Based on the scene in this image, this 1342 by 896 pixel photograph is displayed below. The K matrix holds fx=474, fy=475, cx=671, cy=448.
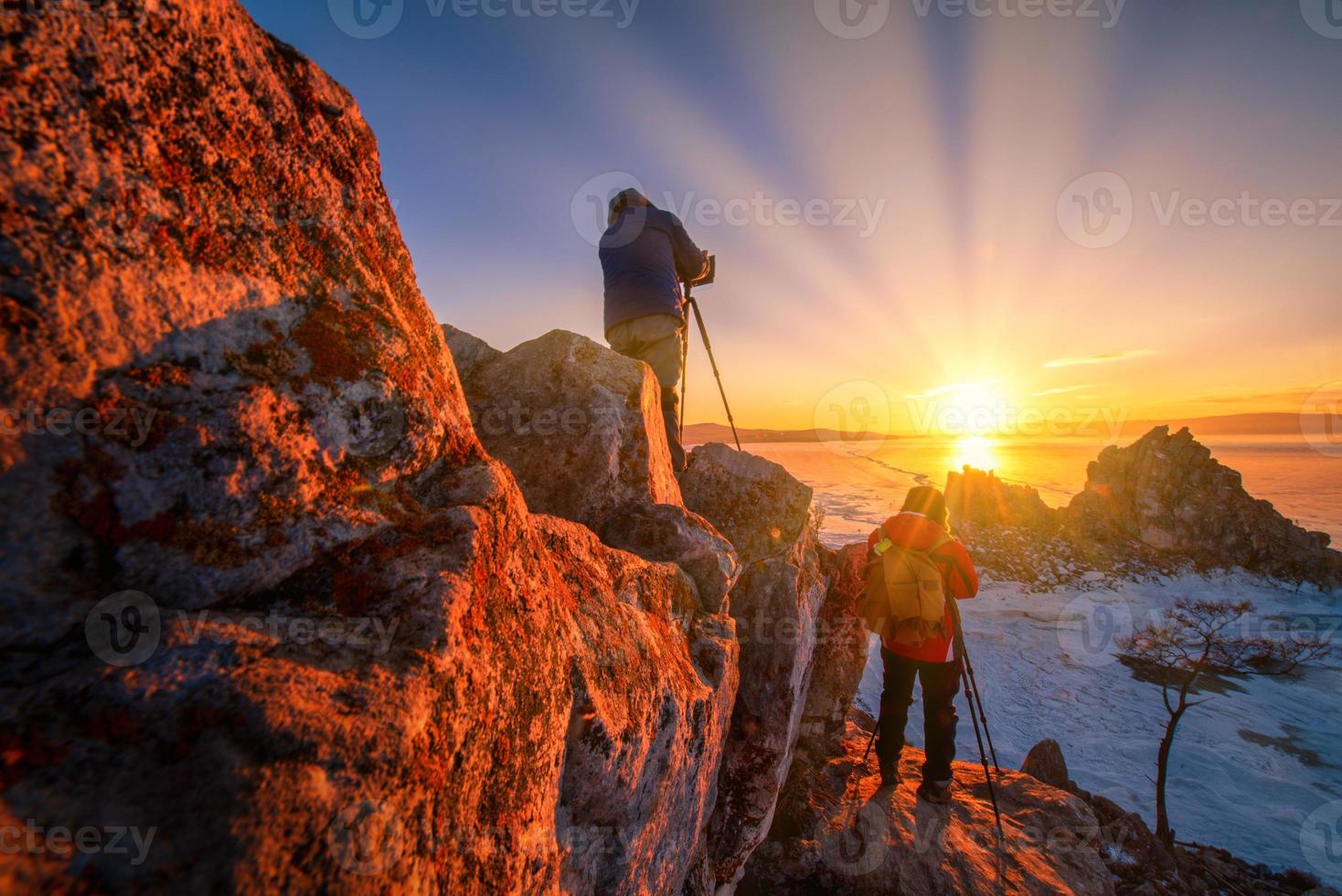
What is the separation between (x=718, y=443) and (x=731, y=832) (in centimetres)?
552

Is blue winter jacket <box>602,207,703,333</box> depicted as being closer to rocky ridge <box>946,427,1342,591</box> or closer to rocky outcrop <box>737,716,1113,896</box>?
rocky outcrop <box>737,716,1113,896</box>

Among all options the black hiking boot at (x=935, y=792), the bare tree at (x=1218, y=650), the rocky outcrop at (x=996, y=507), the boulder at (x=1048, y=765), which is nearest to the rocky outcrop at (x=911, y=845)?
the black hiking boot at (x=935, y=792)

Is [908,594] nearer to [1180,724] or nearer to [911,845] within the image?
[911,845]

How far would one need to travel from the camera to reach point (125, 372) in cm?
154

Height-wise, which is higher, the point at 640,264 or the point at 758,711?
the point at 640,264

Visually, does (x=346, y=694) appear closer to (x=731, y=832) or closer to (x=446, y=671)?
(x=446, y=671)

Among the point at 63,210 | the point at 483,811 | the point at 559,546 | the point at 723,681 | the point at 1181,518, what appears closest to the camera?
the point at 63,210

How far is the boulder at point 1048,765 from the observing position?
1512cm

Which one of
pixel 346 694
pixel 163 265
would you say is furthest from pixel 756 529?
pixel 163 265

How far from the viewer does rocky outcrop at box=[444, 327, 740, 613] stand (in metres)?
5.12

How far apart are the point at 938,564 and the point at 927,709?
2.06 meters

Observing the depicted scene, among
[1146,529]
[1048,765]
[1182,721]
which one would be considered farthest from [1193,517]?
[1048,765]

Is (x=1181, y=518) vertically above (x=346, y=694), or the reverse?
(x=346, y=694)

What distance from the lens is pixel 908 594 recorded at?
20.1ft
